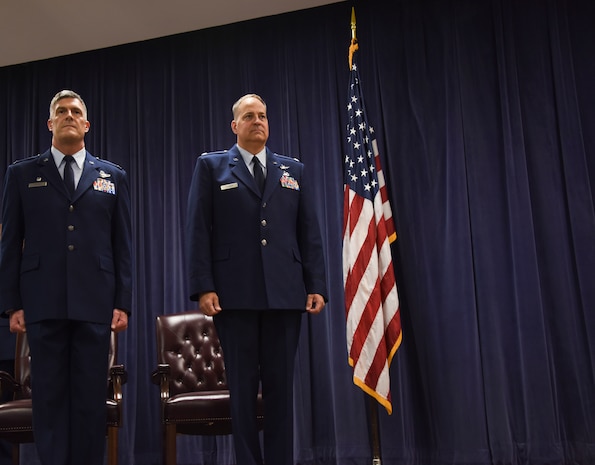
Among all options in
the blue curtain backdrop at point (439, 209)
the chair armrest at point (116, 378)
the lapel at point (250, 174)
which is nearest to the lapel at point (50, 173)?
the lapel at point (250, 174)

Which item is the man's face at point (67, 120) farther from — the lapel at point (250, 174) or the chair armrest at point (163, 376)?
the chair armrest at point (163, 376)

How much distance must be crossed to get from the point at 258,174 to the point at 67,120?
2.69 ft

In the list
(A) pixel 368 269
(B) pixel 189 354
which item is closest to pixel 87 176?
(B) pixel 189 354

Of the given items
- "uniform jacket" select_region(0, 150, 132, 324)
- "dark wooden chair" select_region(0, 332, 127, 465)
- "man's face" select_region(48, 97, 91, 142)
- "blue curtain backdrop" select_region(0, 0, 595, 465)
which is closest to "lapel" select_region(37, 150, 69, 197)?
"uniform jacket" select_region(0, 150, 132, 324)

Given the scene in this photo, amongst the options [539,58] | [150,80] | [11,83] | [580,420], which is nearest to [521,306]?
[580,420]

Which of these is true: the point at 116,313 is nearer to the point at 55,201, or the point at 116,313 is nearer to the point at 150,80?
the point at 55,201

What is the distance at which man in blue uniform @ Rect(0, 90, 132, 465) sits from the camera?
2510 millimetres

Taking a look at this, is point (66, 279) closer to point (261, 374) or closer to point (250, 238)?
point (250, 238)

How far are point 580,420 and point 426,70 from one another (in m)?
2.54

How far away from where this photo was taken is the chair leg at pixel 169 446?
358 centimetres

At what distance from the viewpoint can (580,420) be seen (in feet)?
13.2

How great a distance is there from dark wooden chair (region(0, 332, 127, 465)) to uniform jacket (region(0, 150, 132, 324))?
3.34ft

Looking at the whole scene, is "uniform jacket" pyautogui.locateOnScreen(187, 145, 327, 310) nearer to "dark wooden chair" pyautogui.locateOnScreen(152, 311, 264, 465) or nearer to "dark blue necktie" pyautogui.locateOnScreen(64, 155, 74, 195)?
"dark blue necktie" pyautogui.locateOnScreen(64, 155, 74, 195)

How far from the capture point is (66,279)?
8.40ft
